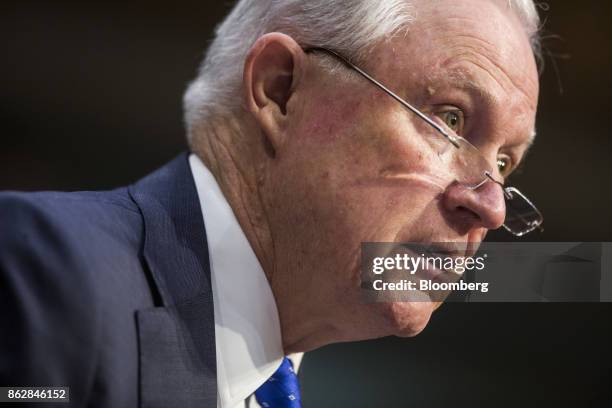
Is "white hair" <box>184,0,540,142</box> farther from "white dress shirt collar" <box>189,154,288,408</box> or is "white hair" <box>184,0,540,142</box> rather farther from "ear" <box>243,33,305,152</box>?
Result: "white dress shirt collar" <box>189,154,288,408</box>

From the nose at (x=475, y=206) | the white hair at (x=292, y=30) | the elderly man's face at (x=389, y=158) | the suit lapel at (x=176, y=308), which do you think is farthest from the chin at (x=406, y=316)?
the white hair at (x=292, y=30)

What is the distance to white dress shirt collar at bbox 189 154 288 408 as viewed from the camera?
1.12 m

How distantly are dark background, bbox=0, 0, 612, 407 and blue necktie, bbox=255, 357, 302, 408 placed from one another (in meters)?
0.09

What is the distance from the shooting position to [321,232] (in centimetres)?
112

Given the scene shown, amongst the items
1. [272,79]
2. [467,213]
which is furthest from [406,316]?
[272,79]

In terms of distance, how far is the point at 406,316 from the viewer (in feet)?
3.65

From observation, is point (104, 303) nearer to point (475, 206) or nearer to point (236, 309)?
point (236, 309)

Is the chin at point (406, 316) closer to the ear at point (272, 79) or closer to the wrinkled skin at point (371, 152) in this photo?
the wrinkled skin at point (371, 152)

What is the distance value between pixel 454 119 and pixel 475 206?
5.6 inches

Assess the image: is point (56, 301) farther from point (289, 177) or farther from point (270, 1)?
point (270, 1)

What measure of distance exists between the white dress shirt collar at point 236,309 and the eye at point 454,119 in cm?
36

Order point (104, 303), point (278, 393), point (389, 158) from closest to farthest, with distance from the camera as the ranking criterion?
point (104, 303), point (389, 158), point (278, 393)

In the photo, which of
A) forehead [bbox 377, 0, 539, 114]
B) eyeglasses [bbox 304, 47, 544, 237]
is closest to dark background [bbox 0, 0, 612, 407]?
eyeglasses [bbox 304, 47, 544, 237]

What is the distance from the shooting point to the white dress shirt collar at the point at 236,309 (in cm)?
112
